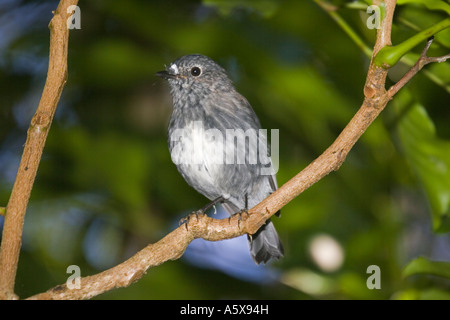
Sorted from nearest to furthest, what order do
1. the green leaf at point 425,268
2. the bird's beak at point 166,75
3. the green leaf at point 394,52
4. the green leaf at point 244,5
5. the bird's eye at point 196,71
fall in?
1. the green leaf at point 394,52
2. the green leaf at point 425,268
3. the green leaf at point 244,5
4. the bird's beak at point 166,75
5. the bird's eye at point 196,71

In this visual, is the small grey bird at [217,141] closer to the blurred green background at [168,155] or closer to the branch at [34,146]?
the blurred green background at [168,155]

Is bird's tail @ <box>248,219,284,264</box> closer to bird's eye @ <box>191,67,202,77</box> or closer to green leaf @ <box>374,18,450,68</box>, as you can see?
bird's eye @ <box>191,67,202,77</box>

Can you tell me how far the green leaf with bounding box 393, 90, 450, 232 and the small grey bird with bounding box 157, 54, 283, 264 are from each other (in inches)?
44.0

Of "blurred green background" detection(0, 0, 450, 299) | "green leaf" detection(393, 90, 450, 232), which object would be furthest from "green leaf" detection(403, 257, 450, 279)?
"blurred green background" detection(0, 0, 450, 299)

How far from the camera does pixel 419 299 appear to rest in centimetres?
288

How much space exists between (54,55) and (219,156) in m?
1.78

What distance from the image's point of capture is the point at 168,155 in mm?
4746

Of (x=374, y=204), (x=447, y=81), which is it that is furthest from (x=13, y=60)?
(x=447, y=81)

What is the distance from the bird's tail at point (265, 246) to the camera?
4.23 metres

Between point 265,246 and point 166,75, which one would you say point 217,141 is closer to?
point 166,75

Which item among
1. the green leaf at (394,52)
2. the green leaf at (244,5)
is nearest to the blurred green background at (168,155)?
the green leaf at (244,5)

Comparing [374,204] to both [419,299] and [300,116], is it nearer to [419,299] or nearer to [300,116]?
[300,116]

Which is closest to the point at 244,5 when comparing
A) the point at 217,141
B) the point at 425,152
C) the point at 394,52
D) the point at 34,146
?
the point at 217,141

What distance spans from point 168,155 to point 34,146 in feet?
9.00
